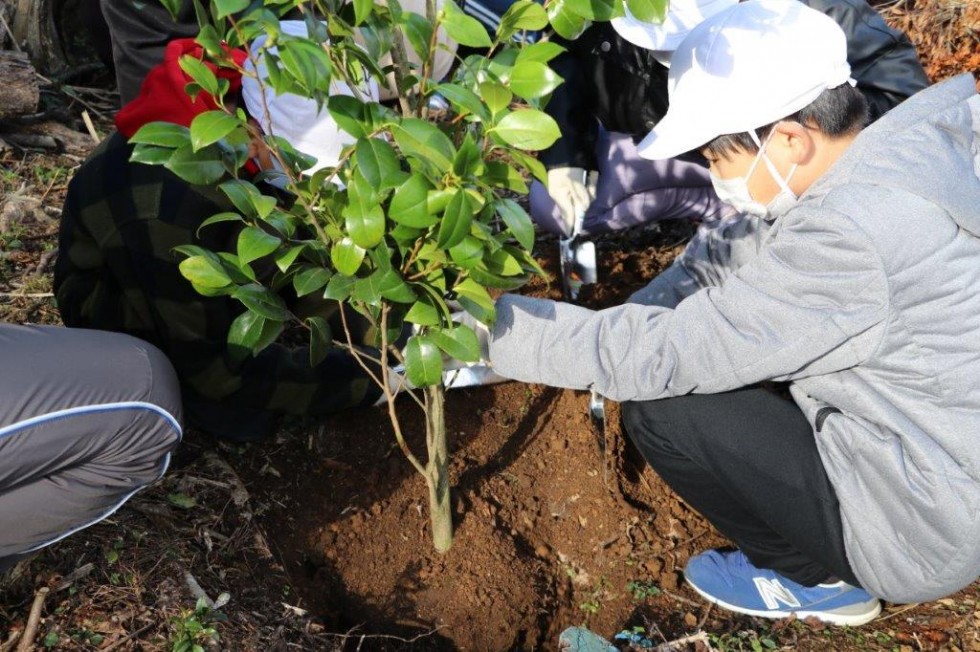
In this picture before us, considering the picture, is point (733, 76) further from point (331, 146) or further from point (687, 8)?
point (331, 146)

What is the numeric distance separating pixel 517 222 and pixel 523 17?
29 cm

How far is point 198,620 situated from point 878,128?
1629 mm

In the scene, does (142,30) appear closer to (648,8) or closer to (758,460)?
(648,8)

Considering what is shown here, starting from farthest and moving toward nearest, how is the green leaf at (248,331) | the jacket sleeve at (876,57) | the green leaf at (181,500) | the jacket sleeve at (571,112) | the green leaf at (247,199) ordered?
the jacket sleeve at (571,112) → the jacket sleeve at (876,57) → the green leaf at (181,500) → the green leaf at (248,331) → the green leaf at (247,199)

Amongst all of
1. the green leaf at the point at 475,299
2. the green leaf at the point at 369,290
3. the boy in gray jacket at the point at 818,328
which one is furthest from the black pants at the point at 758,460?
the green leaf at the point at 369,290

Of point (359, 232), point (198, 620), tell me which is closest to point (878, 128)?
point (359, 232)

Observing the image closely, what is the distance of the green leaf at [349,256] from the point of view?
1.28 meters

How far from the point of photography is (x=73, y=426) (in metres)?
1.54

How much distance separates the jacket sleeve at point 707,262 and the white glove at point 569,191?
0.61m

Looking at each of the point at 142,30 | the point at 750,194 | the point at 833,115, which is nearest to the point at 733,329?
the point at 750,194

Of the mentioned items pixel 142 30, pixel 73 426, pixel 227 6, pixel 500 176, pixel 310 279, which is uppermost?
pixel 227 6

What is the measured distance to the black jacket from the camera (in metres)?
2.21

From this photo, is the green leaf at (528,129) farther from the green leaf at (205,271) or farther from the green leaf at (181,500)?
the green leaf at (181,500)

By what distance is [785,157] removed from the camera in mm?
1673
